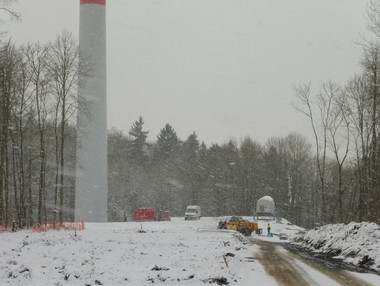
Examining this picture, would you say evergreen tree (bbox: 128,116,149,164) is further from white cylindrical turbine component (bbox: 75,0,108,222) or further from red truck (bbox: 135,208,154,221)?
white cylindrical turbine component (bbox: 75,0,108,222)

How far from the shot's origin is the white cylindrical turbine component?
147 ft

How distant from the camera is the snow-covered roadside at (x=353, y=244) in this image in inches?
771

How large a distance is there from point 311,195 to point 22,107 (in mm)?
75512

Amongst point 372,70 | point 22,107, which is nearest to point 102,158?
point 22,107

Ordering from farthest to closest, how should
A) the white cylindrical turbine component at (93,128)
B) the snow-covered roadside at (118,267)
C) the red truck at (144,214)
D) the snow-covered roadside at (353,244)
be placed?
the red truck at (144,214)
the white cylindrical turbine component at (93,128)
the snow-covered roadside at (353,244)
the snow-covered roadside at (118,267)

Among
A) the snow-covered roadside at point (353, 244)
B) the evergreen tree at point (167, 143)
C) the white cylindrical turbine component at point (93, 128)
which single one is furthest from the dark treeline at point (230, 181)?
the snow-covered roadside at point (353, 244)

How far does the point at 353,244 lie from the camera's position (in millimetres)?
22922

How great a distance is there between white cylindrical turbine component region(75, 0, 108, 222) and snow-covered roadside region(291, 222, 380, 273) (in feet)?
76.9

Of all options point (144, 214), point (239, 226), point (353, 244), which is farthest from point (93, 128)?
point (353, 244)

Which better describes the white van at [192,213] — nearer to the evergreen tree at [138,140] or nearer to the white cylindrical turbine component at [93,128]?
the white cylindrical turbine component at [93,128]

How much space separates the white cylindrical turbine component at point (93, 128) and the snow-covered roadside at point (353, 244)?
23449mm

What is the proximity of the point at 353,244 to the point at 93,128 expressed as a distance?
29210 millimetres

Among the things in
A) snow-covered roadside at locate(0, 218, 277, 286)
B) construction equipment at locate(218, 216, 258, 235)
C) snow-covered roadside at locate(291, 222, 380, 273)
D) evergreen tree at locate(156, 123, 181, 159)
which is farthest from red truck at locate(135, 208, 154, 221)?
evergreen tree at locate(156, 123, 181, 159)

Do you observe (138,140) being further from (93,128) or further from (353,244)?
(353,244)
